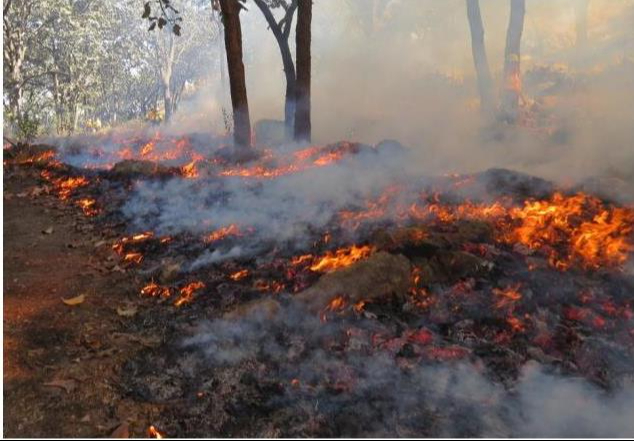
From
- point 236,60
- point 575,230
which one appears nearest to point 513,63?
point 236,60

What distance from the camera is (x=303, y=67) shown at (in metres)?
10.8

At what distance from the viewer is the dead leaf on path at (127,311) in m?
5.00

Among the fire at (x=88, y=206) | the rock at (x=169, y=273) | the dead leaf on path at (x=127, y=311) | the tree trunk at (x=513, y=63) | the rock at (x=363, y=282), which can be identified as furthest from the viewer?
the tree trunk at (x=513, y=63)

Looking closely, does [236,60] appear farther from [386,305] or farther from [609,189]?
[609,189]

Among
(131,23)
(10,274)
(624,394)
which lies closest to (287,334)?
(624,394)

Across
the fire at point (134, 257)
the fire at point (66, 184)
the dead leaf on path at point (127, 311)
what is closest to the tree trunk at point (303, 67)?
the fire at point (66, 184)

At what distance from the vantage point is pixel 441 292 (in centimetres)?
507

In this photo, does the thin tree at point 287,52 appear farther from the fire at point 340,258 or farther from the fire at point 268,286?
the fire at point 268,286

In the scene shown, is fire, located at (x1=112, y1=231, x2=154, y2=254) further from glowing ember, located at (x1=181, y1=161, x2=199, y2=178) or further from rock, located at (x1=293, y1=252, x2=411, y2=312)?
rock, located at (x1=293, y1=252, x2=411, y2=312)

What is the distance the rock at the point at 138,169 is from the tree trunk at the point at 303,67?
331 centimetres

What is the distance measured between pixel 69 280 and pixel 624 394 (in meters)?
5.75

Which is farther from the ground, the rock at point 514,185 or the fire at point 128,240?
the rock at point 514,185

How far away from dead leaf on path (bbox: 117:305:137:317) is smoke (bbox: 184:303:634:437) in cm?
97

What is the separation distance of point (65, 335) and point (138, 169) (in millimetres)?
6311
